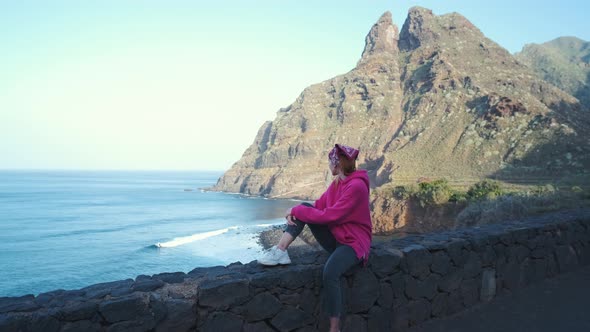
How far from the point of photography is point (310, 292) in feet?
14.1

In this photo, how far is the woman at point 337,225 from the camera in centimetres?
416

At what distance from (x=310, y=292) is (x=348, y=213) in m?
0.84

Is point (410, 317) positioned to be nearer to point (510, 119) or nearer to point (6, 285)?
point (6, 285)

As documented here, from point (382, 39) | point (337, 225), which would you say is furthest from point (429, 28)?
point (337, 225)

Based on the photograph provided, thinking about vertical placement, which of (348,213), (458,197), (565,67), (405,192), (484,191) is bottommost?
(458,197)

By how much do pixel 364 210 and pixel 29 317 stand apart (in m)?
2.85

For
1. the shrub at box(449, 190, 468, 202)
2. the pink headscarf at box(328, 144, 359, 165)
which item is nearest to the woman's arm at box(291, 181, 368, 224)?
the pink headscarf at box(328, 144, 359, 165)

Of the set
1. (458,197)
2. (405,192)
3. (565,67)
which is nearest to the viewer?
(458,197)

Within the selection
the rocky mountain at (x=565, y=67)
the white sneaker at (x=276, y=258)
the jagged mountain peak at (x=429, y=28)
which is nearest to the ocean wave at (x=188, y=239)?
the white sneaker at (x=276, y=258)

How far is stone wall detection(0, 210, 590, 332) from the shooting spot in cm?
327

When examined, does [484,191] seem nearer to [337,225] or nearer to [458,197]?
[458,197]

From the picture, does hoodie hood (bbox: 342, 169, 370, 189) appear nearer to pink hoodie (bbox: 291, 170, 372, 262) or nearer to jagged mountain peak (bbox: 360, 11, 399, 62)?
pink hoodie (bbox: 291, 170, 372, 262)

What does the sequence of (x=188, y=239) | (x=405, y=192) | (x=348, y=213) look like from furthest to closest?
1. (x=188, y=239)
2. (x=405, y=192)
3. (x=348, y=213)

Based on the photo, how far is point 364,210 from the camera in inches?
172
